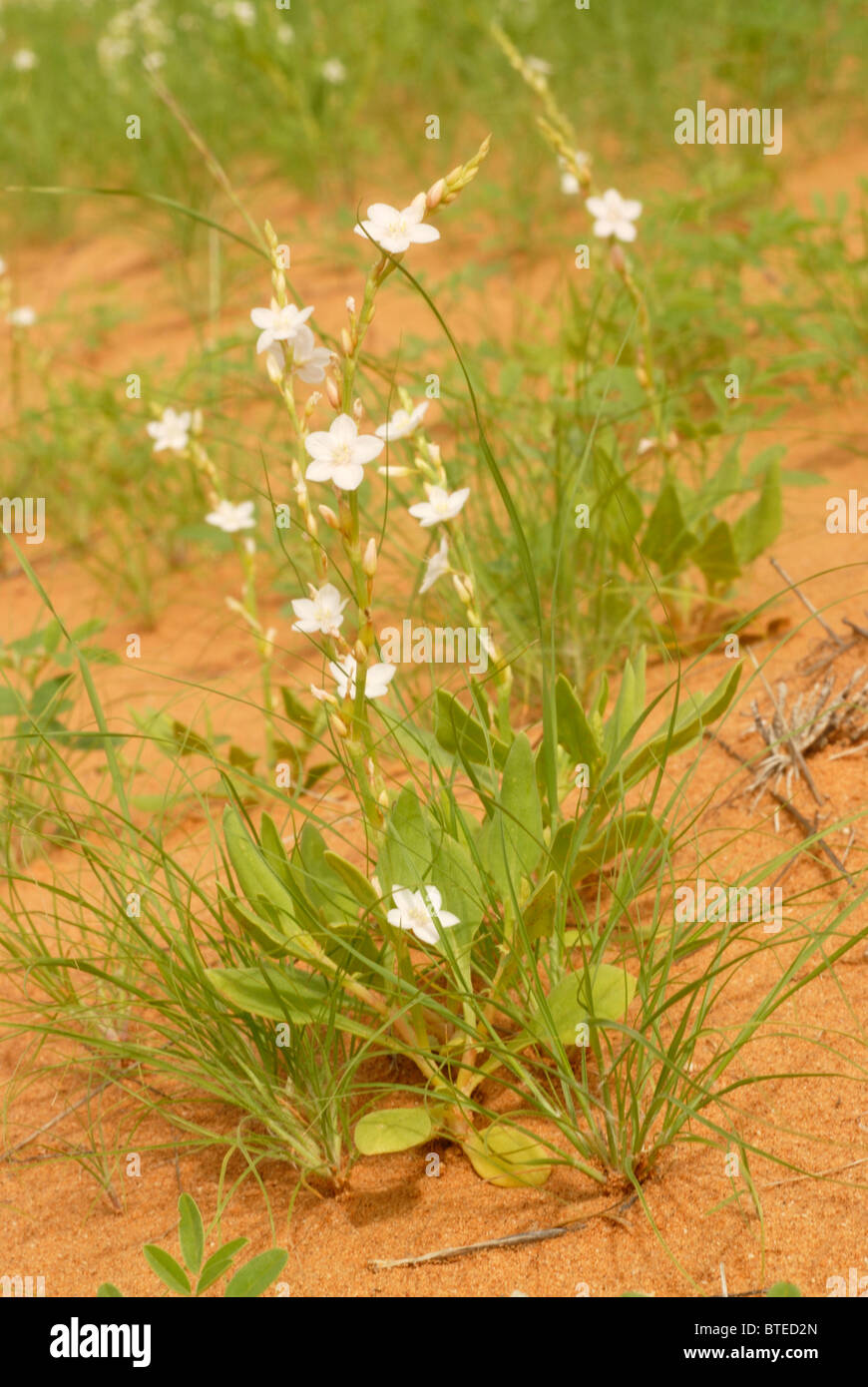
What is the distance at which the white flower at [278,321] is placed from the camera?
4.59 ft

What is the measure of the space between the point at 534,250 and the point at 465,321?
0.55 metres

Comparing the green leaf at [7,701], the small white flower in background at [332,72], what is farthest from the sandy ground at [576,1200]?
the small white flower in background at [332,72]

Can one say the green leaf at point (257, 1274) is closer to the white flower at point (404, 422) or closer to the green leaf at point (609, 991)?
the green leaf at point (609, 991)

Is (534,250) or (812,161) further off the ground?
(812,161)

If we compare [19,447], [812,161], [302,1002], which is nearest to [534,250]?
[812,161]

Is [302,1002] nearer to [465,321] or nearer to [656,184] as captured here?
[465,321]

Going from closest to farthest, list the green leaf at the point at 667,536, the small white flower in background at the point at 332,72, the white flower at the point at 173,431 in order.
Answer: the green leaf at the point at 667,536, the white flower at the point at 173,431, the small white flower in background at the point at 332,72

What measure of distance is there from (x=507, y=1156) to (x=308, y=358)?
985mm

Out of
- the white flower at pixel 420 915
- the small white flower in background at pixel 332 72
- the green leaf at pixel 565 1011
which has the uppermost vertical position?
A: the small white flower in background at pixel 332 72

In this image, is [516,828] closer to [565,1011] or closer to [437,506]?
[565,1011]

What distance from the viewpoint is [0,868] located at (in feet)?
7.39

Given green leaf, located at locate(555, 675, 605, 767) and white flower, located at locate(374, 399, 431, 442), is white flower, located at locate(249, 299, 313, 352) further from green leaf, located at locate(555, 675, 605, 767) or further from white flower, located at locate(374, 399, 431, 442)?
green leaf, located at locate(555, 675, 605, 767)

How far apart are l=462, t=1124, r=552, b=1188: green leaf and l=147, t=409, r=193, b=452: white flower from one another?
5.07 feet

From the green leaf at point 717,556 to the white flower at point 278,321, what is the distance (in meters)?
1.26
